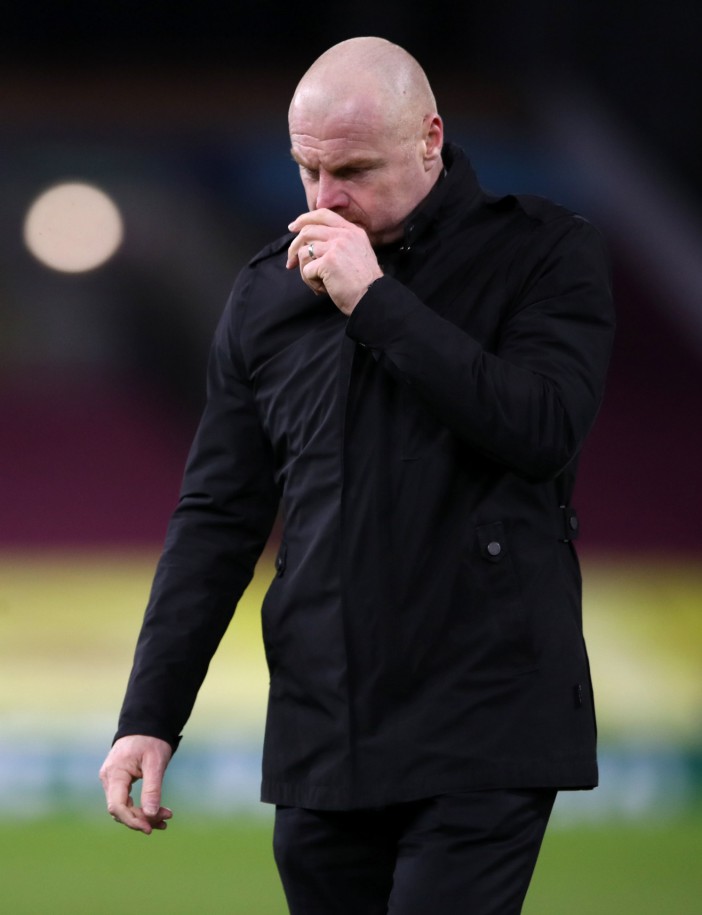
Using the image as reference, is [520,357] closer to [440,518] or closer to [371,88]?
[440,518]

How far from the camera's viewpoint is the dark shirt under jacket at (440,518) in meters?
1.53

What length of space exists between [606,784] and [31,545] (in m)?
1.64

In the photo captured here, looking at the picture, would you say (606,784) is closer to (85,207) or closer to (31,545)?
(31,545)

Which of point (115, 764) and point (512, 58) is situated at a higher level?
point (512, 58)

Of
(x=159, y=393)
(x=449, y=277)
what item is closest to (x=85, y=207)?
(x=159, y=393)

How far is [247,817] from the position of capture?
4.02 metres

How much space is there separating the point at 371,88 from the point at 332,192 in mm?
112

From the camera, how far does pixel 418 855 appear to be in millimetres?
1571

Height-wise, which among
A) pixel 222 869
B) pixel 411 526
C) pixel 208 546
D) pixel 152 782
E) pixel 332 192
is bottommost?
pixel 222 869

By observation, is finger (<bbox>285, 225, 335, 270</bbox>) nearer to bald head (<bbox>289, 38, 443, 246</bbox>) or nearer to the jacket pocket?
bald head (<bbox>289, 38, 443, 246</bbox>)

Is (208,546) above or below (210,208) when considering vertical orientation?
below

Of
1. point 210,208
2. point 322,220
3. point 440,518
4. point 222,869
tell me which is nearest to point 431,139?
point 322,220

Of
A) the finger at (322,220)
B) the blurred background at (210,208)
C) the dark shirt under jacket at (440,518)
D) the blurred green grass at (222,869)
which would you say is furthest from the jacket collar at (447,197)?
the blurred background at (210,208)

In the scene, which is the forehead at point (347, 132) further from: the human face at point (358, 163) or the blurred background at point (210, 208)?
the blurred background at point (210, 208)
